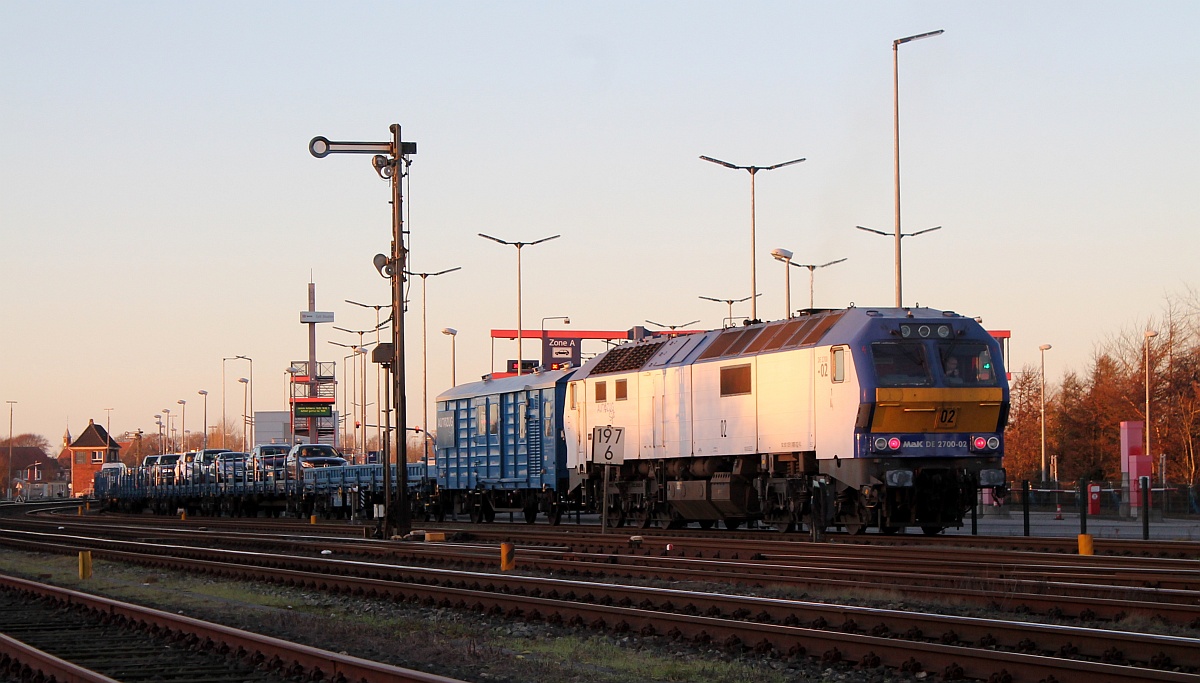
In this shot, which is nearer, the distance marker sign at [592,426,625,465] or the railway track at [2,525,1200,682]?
the railway track at [2,525,1200,682]

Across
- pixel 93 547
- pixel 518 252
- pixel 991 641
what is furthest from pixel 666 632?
pixel 518 252

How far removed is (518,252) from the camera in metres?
60.9

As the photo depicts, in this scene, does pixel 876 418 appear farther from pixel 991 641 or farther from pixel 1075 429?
pixel 1075 429

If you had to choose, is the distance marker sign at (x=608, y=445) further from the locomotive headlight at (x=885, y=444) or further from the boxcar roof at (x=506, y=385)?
the boxcar roof at (x=506, y=385)

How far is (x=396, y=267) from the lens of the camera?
29344 millimetres

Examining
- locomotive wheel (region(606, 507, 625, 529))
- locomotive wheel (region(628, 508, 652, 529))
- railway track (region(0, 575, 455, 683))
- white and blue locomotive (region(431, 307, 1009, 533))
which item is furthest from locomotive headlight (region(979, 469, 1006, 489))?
railway track (region(0, 575, 455, 683))

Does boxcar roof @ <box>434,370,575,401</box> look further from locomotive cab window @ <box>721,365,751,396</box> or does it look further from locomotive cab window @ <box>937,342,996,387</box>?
locomotive cab window @ <box>937,342,996,387</box>

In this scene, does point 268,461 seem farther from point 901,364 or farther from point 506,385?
point 901,364

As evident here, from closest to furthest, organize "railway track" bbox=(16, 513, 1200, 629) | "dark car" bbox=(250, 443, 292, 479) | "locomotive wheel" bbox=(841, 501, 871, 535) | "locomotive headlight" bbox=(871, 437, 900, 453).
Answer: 1. "railway track" bbox=(16, 513, 1200, 629)
2. "locomotive headlight" bbox=(871, 437, 900, 453)
3. "locomotive wheel" bbox=(841, 501, 871, 535)
4. "dark car" bbox=(250, 443, 292, 479)

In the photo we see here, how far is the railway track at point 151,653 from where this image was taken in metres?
10.2

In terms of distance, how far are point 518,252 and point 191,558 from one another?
121 feet

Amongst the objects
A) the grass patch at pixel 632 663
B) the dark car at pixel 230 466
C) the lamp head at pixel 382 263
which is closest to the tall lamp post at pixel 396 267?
the lamp head at pixel 382 263

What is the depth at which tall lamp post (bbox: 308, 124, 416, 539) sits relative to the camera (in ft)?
94.7

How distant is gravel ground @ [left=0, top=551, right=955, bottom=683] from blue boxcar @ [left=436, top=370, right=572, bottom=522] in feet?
53.7
